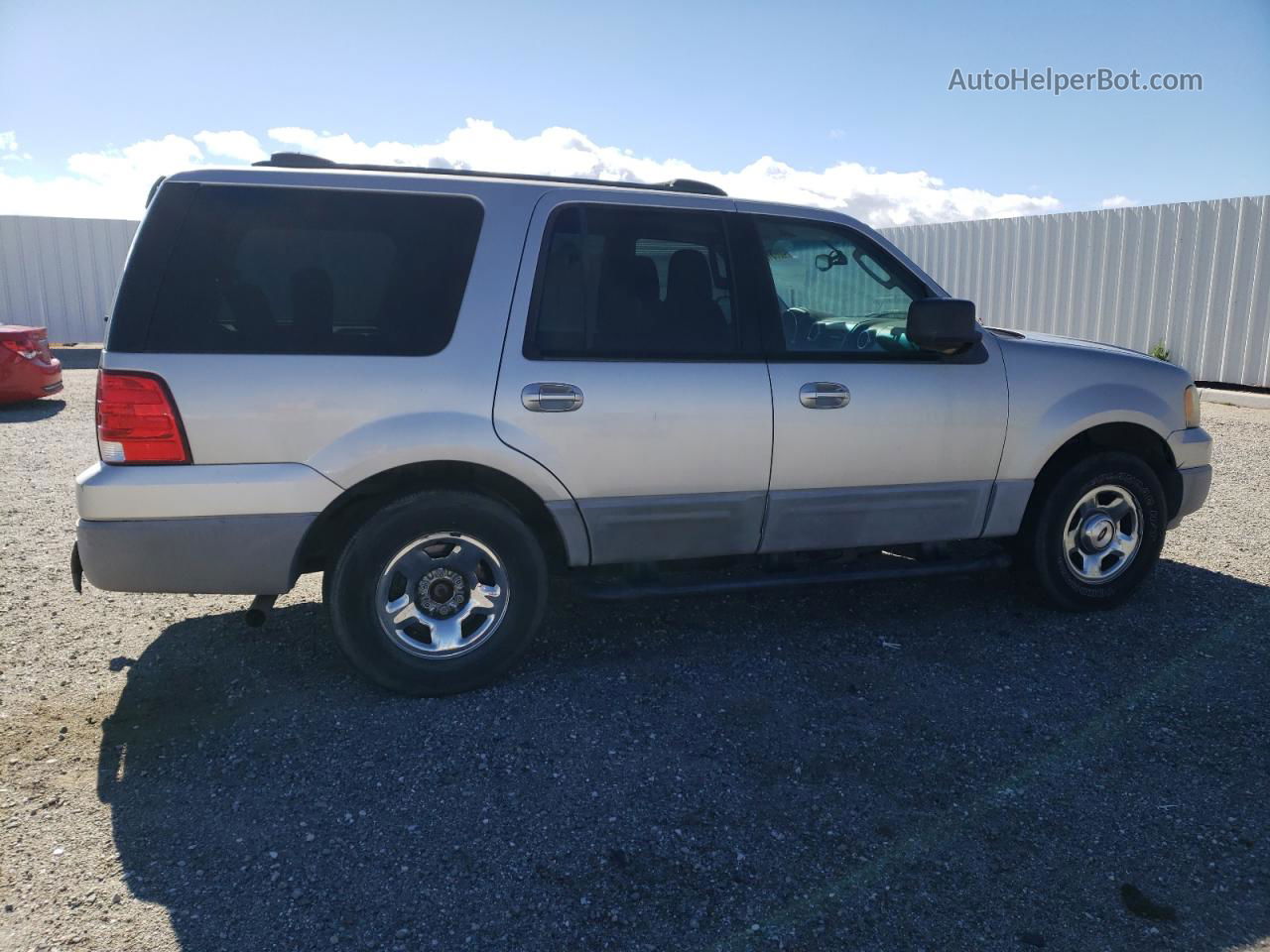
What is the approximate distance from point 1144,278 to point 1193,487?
1100 centimetres

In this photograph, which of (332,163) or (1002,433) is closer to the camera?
(332,163)

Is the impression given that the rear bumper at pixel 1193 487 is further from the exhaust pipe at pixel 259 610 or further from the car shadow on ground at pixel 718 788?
the exhaust pipe at pixel 259 610

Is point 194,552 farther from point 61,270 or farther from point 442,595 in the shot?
point 61,270

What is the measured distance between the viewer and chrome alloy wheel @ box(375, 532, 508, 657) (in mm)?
3777

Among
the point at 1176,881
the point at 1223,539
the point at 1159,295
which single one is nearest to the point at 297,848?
the point at 1176,881

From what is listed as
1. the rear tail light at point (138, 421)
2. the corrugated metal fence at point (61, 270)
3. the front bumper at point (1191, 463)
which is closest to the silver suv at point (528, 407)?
the rear tail light at point (138, 421)

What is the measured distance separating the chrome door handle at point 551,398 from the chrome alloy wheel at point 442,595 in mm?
600

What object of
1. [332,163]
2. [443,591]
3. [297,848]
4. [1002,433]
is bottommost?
[297,848]

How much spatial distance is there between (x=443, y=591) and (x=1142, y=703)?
2.91m

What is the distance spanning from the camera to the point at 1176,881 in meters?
2.72

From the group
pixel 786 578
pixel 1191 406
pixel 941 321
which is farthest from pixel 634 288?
pixel 1191 406

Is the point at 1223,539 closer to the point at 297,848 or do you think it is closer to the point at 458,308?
the point at 458,308

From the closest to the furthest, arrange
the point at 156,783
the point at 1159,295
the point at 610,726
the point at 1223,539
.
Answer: the point at 156,783 < the point at 610,726 < the point at 1223,539 < the point at 1159,295

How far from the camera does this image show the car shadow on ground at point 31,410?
11.2 m
